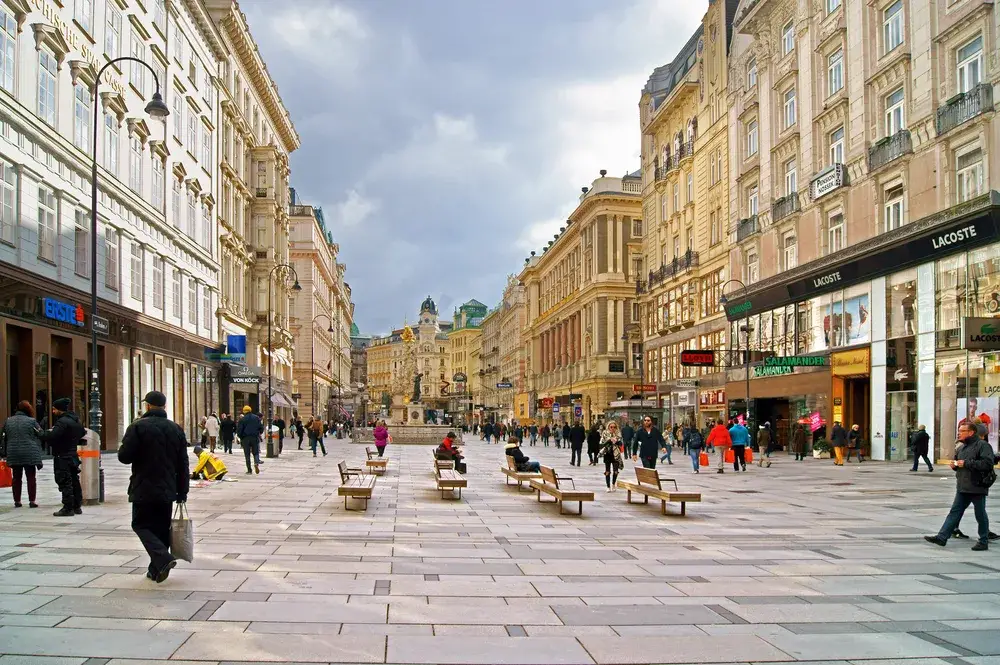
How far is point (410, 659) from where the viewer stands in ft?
21.7

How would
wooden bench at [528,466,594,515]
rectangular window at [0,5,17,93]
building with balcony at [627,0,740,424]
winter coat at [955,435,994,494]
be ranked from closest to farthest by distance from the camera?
winter coat at [955,435,994,494]
wooden bench at [528,466,594,515]
rectangular window at [0,5,17,93]
building with balcony at [627,0,740,424]

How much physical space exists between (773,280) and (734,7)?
1913 centimetres

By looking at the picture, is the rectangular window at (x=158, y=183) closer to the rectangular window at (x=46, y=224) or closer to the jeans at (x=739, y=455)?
the rectangular window at (x=46, y=224)

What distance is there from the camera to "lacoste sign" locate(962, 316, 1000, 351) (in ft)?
79.7

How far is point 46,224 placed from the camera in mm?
25938

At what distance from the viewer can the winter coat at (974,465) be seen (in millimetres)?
12266

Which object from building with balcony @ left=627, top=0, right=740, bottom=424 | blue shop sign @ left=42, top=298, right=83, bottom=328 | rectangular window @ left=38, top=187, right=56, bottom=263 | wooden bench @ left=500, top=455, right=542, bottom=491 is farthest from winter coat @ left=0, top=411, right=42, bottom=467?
building with balcony @ left=627, top=0, right=740, bottom=424

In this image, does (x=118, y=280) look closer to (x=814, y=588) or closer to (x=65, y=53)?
(x=65, y=53)

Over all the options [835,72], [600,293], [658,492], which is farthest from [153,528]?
[600,293]

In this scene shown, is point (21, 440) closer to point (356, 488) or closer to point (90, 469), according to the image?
point (90, 469)

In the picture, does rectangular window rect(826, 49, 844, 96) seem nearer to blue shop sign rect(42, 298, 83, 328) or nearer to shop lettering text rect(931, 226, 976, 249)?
shop lettering text rect(931, 226, 976, 249)

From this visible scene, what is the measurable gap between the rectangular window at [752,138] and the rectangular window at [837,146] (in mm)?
8228

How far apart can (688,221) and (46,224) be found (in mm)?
39919

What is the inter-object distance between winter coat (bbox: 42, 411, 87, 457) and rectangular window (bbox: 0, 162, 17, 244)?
10.9 m
